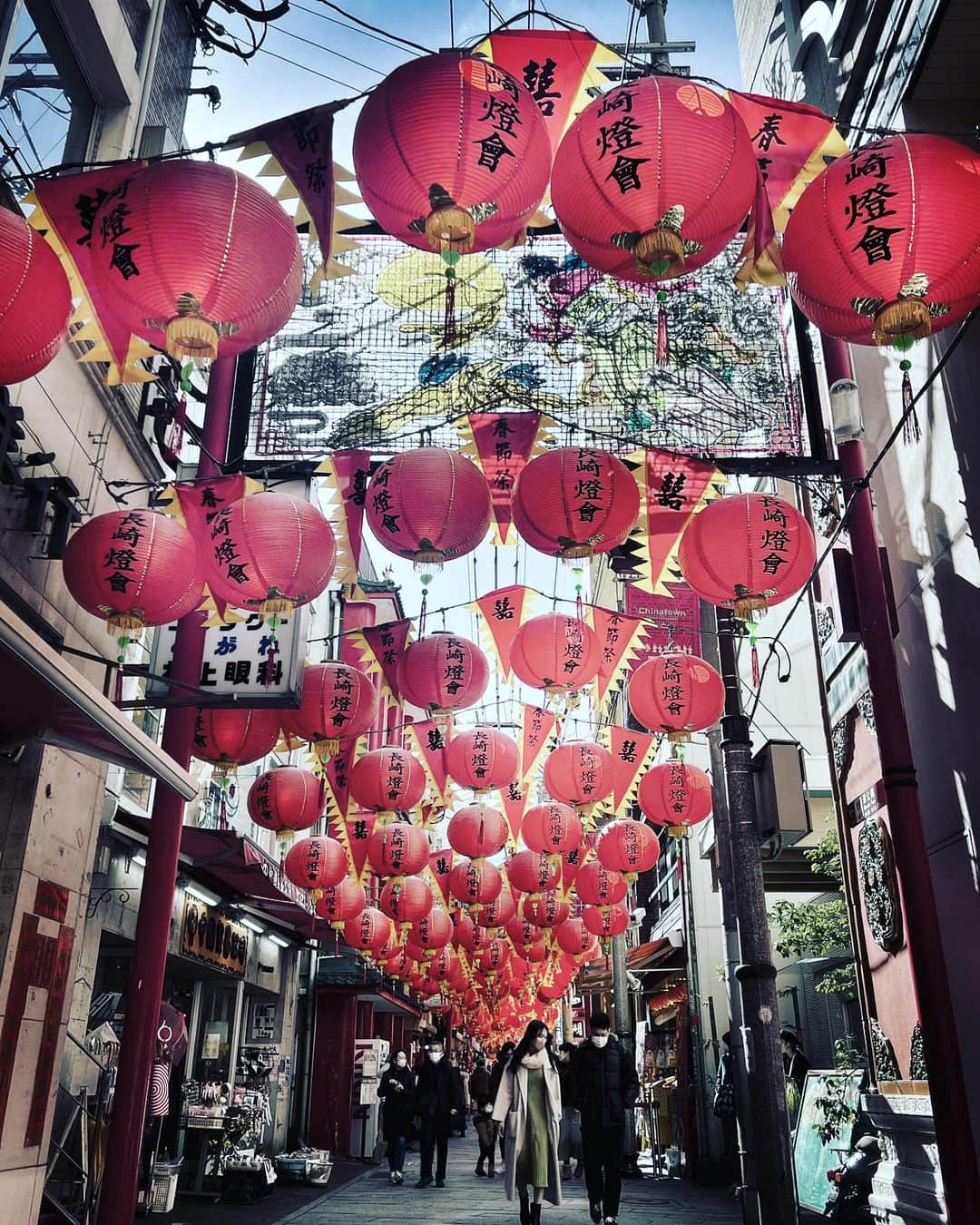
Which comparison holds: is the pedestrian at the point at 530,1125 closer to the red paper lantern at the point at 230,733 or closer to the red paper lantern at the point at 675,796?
the red paper lantern at the point at 675,796

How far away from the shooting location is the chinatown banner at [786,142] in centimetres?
705

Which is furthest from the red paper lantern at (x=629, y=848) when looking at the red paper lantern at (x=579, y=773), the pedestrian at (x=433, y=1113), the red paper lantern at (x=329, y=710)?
the pedestrian at (x=433, y=1113)

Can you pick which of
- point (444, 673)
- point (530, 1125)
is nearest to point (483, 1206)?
point (530, 1125)

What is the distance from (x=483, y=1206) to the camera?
1443 cm

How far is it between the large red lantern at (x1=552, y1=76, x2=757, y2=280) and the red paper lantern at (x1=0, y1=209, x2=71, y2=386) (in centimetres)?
292

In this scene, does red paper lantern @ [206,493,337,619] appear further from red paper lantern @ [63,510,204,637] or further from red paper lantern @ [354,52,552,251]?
red paper lantern @ [354,52,552,251]

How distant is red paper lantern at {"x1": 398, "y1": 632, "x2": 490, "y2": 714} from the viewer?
10320 millimetres

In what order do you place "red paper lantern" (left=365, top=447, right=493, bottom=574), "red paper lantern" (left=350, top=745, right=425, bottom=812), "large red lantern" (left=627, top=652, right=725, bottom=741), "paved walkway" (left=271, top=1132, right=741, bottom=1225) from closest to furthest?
"red paper lantern" (left=365, top=447, right=493, bottom=574) → "large red lantern" (left=627, top=652, right=725, bottom=741) → "red paper lantern" (left=350, top=745, right=425, bottom=812) → "paved walkway" (left=271, top=1132, right=741, bottom=1225)

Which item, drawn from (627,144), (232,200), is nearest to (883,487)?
(627,144)

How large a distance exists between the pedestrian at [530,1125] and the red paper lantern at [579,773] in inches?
113

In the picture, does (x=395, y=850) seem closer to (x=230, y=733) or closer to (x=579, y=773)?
(x=579, y=773)

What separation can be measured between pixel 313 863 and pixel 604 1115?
Answer: 539cm

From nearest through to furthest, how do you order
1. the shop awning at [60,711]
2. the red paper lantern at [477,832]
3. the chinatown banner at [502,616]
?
the shop awning at [60,711]
the chinatown banner at [502,616]
the red paper lantern at [477,832]

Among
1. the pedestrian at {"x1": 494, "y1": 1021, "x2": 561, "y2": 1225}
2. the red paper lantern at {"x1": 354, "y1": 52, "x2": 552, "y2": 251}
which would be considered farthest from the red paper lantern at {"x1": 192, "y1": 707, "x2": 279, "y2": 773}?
the red paper lantern at {"x1": 354, "y1": 52, "x2": 552, "y2": 251}
